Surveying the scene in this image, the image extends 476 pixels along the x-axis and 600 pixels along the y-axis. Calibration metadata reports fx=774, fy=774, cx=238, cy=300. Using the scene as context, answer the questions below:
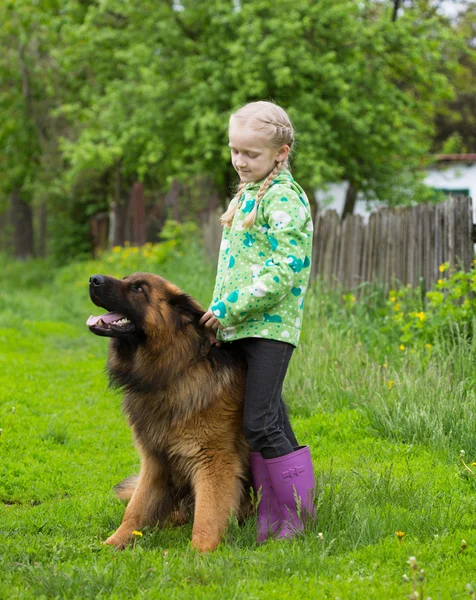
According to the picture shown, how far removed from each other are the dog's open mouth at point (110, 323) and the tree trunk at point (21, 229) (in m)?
23.3

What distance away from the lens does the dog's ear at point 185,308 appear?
12.4 feet

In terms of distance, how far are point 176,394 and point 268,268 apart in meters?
0.76

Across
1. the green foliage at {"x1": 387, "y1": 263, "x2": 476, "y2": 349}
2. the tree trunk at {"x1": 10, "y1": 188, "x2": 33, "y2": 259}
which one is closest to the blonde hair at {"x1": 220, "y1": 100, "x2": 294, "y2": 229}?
the green foliage at {"x1": 387, "y1": 263, "x2": 476, "y2": 349}

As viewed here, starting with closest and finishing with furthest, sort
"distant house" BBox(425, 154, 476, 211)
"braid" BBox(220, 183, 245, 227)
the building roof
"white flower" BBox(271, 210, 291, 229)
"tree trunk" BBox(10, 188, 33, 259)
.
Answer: "white flower" BBox(271, 210, 291, 229), "braid" BBox(220, 183, 245, 227), the building roof, "distant house" BBox(425, 154, 476, 211), "tree trunk" BBox(10, 188, 33, 259)

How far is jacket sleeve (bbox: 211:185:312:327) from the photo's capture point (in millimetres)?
3533

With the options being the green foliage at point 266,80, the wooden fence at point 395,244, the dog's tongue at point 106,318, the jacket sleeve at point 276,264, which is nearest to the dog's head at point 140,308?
the dog's tongue at point 106,318

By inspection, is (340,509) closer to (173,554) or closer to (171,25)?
(173,554)

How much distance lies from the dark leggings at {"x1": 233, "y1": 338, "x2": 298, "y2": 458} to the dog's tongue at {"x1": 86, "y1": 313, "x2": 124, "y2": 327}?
25.3 inches

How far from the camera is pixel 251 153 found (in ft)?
12.2

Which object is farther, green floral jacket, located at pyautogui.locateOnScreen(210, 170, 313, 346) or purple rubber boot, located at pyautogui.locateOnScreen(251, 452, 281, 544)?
purple rubber boot, located at pyautogui.locateOnScreen(251, 452, 281, 544)

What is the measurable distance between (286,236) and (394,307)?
166 inches

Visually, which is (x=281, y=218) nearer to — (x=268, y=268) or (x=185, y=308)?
(x=268, y=268)

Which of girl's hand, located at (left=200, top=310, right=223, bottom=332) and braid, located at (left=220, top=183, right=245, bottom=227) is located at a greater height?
braid, located at (left=220, top=183, right=245, bottom=227)

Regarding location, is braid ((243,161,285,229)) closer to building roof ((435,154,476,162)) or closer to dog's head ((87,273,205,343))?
dog's head ((87,273,205,343))
